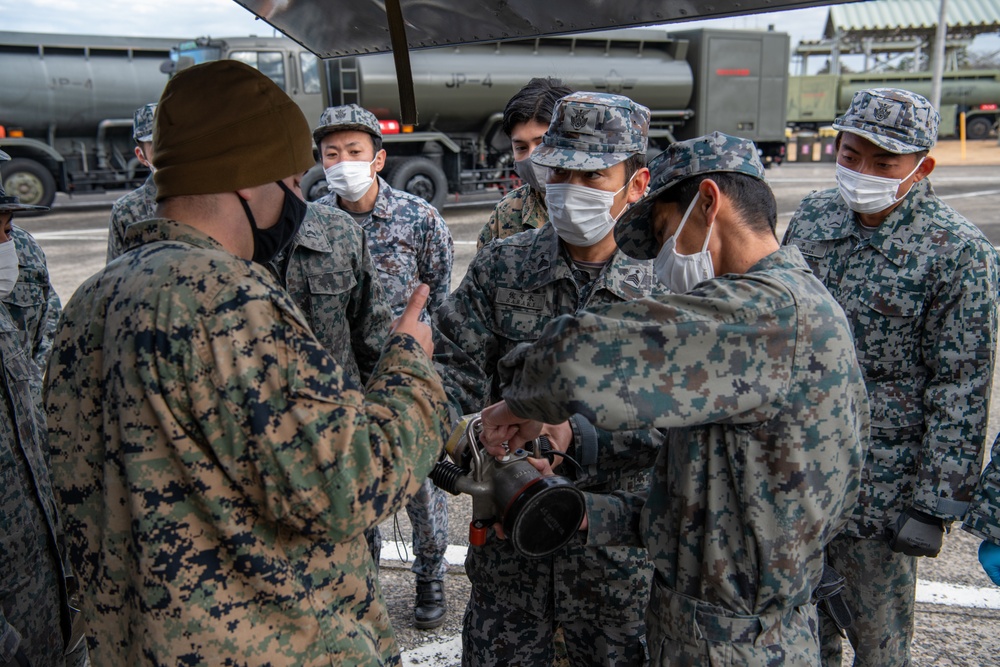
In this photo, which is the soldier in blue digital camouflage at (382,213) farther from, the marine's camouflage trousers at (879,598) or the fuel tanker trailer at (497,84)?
the fuel tanker trailer at (497,84)

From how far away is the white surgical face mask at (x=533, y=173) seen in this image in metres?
3.49

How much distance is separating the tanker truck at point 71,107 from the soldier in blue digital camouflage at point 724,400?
51.2ft

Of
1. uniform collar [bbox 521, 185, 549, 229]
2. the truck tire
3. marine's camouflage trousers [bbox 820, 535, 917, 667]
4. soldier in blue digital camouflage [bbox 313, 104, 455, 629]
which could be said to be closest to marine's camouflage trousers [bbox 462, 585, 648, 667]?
marine's camouflage trousers [bbox 820, 535, 917, 667]

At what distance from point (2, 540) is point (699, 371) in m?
1.97

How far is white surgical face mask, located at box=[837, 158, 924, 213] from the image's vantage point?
9.10 ft

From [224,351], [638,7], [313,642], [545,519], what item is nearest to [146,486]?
[224,351]

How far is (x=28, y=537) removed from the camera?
7.70 ft

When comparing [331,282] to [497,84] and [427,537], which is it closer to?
[427,537]

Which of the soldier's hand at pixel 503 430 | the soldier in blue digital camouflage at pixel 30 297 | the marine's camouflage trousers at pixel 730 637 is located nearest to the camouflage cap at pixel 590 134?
the soldier's hand at pixel 503 430

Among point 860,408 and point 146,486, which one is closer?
point 146,486

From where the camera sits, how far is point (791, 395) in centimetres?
151

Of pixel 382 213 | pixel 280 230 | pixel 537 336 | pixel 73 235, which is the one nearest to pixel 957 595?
pixel 537 336

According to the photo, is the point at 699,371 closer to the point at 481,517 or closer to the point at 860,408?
the point at 860,408

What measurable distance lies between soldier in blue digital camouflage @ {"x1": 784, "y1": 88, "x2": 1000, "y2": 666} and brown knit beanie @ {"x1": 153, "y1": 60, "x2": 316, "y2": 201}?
1993 mm
